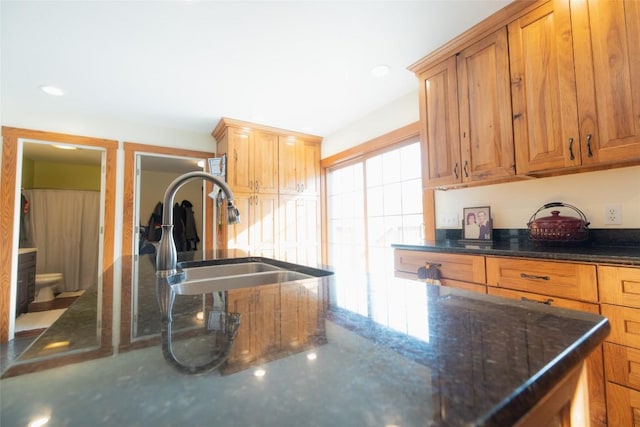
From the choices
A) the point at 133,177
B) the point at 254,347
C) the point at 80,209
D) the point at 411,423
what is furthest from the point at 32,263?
the point at 411,423

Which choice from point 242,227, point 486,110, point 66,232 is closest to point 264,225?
point 242,227

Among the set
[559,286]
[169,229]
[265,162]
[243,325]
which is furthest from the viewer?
[265,162]

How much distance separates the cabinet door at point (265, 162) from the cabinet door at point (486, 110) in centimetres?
221

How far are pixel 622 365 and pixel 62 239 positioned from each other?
6.46 metres

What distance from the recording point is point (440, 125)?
2053mm

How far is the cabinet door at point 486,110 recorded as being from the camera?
171 centimetres

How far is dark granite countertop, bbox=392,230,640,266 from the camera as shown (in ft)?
3.81

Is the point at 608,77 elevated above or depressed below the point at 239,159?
below

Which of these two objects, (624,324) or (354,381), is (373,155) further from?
(354,381)

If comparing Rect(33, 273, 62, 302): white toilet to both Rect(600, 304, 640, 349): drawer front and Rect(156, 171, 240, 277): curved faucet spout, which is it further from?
Rect(600, 304, 640, 349): drawer front

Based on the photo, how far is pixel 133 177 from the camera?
10.6ft

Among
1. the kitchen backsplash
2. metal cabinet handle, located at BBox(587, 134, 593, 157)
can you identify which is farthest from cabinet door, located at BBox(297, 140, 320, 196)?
metal cabinet handle, located at BBox(587, 134, 593, 157)

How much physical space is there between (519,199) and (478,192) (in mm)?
284

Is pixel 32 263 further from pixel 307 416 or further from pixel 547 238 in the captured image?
pixel 547 238
